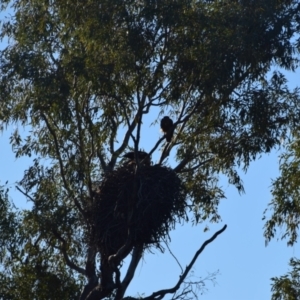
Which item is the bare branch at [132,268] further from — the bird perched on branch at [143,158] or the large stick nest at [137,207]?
the bird perched on branch at [143,158]

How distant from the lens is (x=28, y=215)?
15055 mm

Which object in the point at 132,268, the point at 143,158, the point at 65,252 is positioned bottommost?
the point at 132,268

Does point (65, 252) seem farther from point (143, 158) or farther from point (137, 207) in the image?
Answer: point (137, 207)

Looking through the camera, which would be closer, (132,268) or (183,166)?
(132,268)

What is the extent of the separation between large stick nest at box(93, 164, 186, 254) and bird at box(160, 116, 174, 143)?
1.35m

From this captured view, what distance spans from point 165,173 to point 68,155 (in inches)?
85.0

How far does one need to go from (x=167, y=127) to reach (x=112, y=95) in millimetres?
1277

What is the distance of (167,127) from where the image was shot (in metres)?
14.9

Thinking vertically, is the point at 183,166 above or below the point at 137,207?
above

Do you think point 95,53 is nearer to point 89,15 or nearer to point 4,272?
point 89,15

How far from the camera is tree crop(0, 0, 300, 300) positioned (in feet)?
46.4

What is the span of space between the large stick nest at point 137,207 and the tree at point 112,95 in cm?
16

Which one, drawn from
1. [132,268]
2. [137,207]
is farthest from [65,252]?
[137,207]

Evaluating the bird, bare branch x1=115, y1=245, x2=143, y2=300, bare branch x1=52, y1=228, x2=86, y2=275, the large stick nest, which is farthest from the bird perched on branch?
bare branch x1=52, y1=228, x2=86, y2=275
